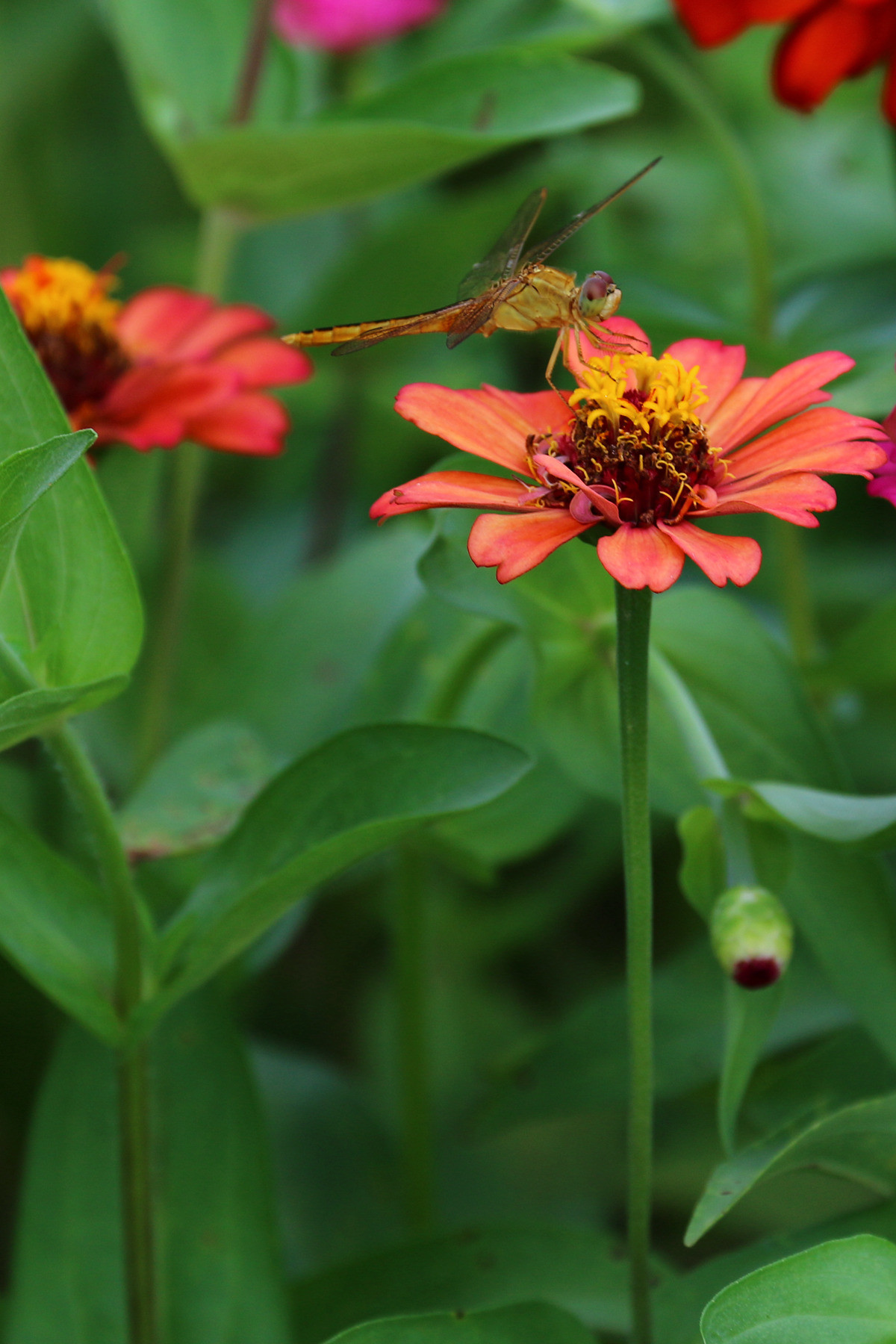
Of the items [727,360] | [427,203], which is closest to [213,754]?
[727,360]

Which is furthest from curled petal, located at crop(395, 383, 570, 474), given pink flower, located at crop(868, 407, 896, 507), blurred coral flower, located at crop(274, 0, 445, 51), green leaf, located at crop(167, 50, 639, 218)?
blurred coral flower, located at crop(274, 0, 445, 51)

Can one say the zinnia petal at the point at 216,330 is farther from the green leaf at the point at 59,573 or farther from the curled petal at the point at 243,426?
the green leaf at the point at 59,573

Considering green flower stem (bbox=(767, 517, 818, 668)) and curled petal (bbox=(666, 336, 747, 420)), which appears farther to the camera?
green flower stem (bbox=(767, 517, 818, 668))

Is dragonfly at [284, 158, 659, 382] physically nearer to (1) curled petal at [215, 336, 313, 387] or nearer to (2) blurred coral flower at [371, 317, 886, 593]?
(2) blurred coral flower at [371, 317, 886, 593]

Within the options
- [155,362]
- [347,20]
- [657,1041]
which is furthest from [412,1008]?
[347,20]

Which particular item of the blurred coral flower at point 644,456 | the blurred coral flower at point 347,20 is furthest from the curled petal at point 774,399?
the blurred coral flower at point 347,20

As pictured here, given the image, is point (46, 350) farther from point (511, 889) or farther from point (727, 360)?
point (511, 889)

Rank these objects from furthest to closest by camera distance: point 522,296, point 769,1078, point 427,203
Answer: point 427,203 → point 769,1078 → point 522,296

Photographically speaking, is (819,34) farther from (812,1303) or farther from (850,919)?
(812,1303)
